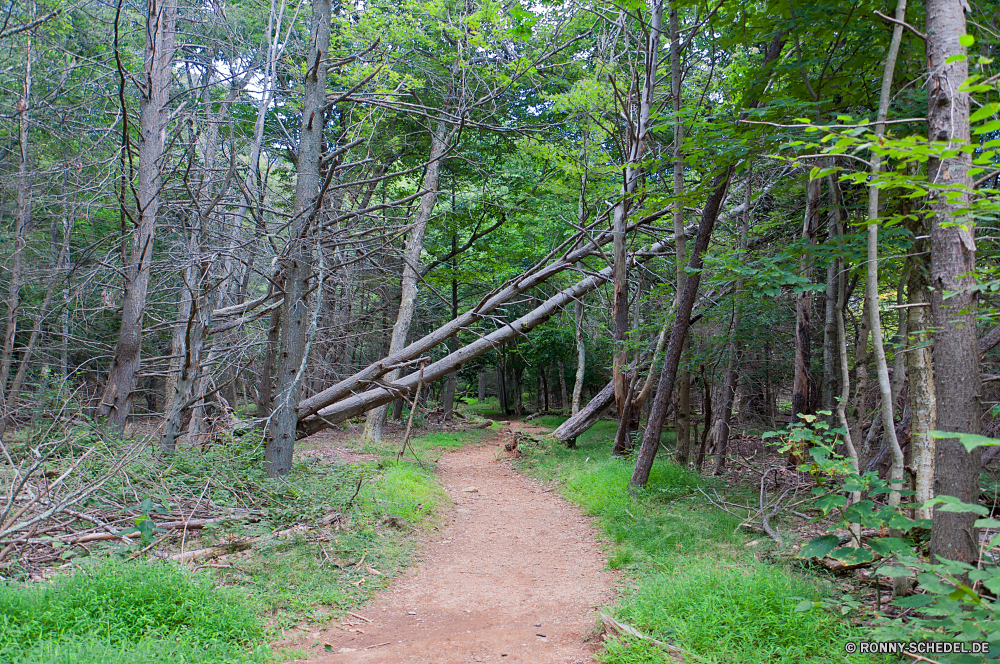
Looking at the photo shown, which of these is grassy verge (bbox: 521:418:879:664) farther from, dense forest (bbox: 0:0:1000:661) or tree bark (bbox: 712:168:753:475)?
tree bark (bbox: 712:168:753:475)

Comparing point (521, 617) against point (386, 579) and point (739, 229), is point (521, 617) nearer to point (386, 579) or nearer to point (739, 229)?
point (386, 579)

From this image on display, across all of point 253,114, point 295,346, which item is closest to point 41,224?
point 253,114

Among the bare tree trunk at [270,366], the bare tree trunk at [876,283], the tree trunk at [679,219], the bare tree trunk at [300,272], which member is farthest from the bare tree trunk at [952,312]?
the bare tree trunk at [270,366]

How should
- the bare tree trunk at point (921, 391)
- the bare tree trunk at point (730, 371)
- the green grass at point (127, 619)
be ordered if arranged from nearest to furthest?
the green grass at point (127, 619) < the bare tree trunk at point (921, 391) < the bare tree trunk at point (730, 371)

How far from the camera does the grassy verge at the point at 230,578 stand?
3076 millimetres

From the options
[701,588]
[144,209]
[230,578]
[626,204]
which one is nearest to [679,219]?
[626,204]

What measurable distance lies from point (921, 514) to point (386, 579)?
445 cm

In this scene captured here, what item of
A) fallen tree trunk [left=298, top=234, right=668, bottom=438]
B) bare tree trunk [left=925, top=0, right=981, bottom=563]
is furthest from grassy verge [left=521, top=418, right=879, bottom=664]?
fallen tree trunk [left=298, top=234, right=668, bottom=438]

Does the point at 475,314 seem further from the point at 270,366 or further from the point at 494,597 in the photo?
the point at 494,597

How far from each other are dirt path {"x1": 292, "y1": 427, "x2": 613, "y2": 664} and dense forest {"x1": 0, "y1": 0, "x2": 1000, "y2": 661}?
1.62m

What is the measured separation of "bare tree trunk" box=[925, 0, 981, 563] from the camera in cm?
303

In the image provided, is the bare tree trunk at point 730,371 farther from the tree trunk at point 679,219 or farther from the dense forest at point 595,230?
the tree trunk at point 679,219

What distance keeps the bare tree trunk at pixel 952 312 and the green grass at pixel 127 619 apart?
4250 millimetres

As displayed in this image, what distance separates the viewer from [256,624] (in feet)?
11.8
